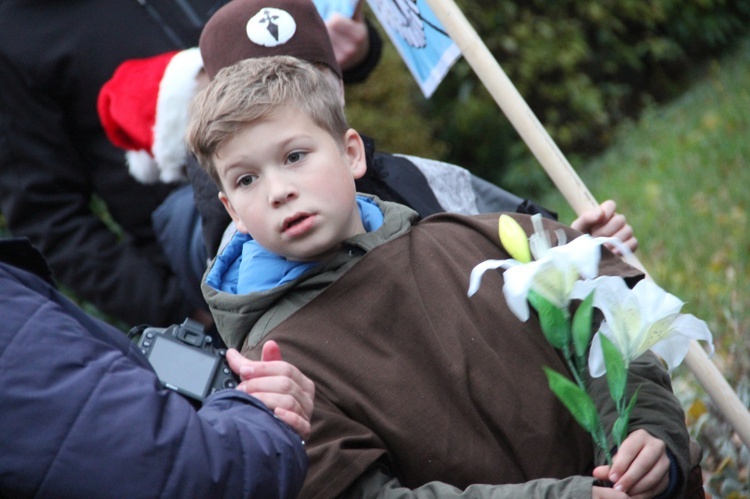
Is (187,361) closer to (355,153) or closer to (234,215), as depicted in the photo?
(234,215)

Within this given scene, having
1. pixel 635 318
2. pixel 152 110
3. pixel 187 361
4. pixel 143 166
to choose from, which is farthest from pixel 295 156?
pixel 143 166

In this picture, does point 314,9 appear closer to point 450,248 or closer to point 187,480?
point 450,248

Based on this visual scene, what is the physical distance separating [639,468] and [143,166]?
2023mm

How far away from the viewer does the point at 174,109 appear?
3252mm

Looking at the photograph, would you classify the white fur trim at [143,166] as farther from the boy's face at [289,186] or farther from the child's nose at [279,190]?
the child's nose at [279,190]

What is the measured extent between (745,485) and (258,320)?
1.70 meters

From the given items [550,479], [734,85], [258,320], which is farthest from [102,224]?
[734,85]

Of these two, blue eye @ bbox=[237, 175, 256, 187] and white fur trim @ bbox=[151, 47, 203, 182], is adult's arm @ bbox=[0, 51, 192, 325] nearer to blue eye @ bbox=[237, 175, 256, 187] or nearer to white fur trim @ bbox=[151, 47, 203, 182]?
white fur trim @ bbox=[151, 47, 203, 182]

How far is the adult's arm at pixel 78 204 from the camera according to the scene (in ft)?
12.2

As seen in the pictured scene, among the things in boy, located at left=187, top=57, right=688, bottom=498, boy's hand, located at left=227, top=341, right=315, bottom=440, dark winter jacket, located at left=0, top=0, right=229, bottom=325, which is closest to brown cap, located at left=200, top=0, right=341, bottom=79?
boy, located at left=187, top=57, right=688, bottom=498

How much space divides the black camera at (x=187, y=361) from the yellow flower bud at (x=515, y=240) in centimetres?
55

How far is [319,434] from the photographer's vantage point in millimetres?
2008

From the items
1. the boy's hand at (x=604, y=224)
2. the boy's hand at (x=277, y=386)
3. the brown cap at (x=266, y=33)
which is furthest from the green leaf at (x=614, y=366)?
the brown cap at (x=266, y=33)

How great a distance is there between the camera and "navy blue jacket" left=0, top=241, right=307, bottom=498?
4.99 feet
